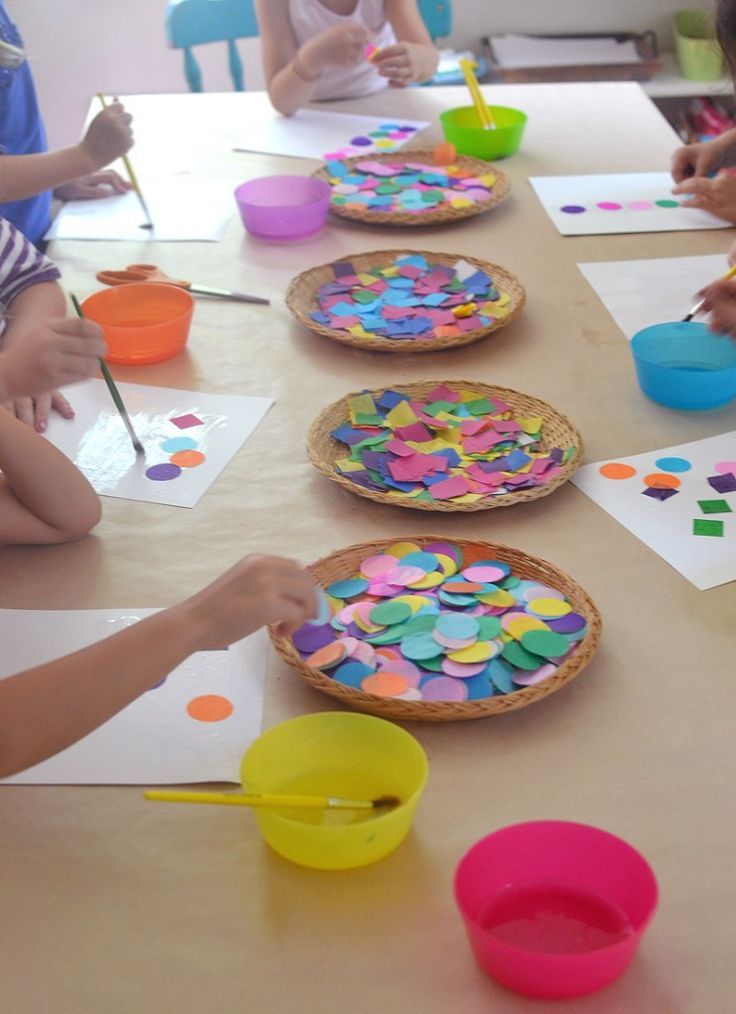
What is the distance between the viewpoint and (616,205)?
1738 mm

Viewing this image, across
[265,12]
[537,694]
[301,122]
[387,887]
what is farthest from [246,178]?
[387,887]

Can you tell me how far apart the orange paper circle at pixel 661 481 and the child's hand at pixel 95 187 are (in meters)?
1.09

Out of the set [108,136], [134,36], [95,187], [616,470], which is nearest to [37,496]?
[616,470]

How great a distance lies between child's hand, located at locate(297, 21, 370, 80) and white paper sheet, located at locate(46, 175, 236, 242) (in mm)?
332

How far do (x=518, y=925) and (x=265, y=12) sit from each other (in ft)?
6.46

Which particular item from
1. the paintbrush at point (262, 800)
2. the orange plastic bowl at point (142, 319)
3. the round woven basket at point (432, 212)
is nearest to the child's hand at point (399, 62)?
the round woven basket at point (432, 212)

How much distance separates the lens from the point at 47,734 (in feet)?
2.40

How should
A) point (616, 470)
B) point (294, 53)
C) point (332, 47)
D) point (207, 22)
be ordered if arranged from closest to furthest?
point (616, 470) < point (332, 47) < point (294, 53) < point (207, 22)

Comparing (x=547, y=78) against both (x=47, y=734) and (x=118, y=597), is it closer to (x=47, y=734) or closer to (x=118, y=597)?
(x=118, y=597)

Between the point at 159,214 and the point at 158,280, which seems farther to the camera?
the point at 159,214

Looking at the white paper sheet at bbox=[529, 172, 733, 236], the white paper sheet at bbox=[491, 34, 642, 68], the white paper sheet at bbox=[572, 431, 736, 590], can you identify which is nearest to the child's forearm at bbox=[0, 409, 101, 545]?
the white paper sheet at bbox=[572, 431, 736, 590]

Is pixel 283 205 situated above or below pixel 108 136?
below

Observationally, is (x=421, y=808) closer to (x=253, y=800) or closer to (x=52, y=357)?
(x=253, y=800)

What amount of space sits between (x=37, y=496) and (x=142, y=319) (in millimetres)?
469
